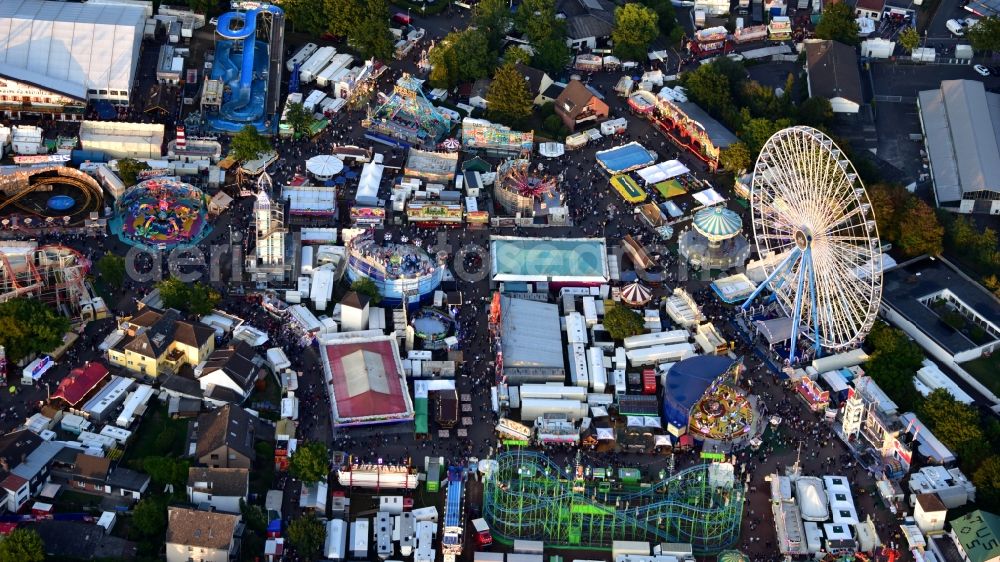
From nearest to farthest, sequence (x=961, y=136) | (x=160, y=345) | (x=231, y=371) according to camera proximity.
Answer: (x=231, y=371) → (x=160, y=345) → (x=961, y=136)

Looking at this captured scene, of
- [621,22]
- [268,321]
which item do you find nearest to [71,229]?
[268,321]

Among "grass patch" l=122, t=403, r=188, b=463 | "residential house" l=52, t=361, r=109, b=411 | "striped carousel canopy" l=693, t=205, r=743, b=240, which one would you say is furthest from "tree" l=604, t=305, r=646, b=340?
"residential house" l=52, t=361, r=109, b=411

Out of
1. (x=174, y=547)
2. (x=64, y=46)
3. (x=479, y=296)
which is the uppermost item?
(x=64, y=46)

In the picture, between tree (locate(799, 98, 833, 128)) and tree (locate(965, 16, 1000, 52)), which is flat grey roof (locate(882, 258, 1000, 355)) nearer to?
tree (locate(799, 98, 833, 128))

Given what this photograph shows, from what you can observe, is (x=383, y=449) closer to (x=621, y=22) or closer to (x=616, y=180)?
(x=616, y=180)

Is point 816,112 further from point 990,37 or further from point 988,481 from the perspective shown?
point 988,481

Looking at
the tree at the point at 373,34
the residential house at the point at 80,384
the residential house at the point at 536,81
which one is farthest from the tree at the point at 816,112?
the residential house at the point at 80,384

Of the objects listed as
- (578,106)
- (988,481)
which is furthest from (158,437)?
(988,481)
